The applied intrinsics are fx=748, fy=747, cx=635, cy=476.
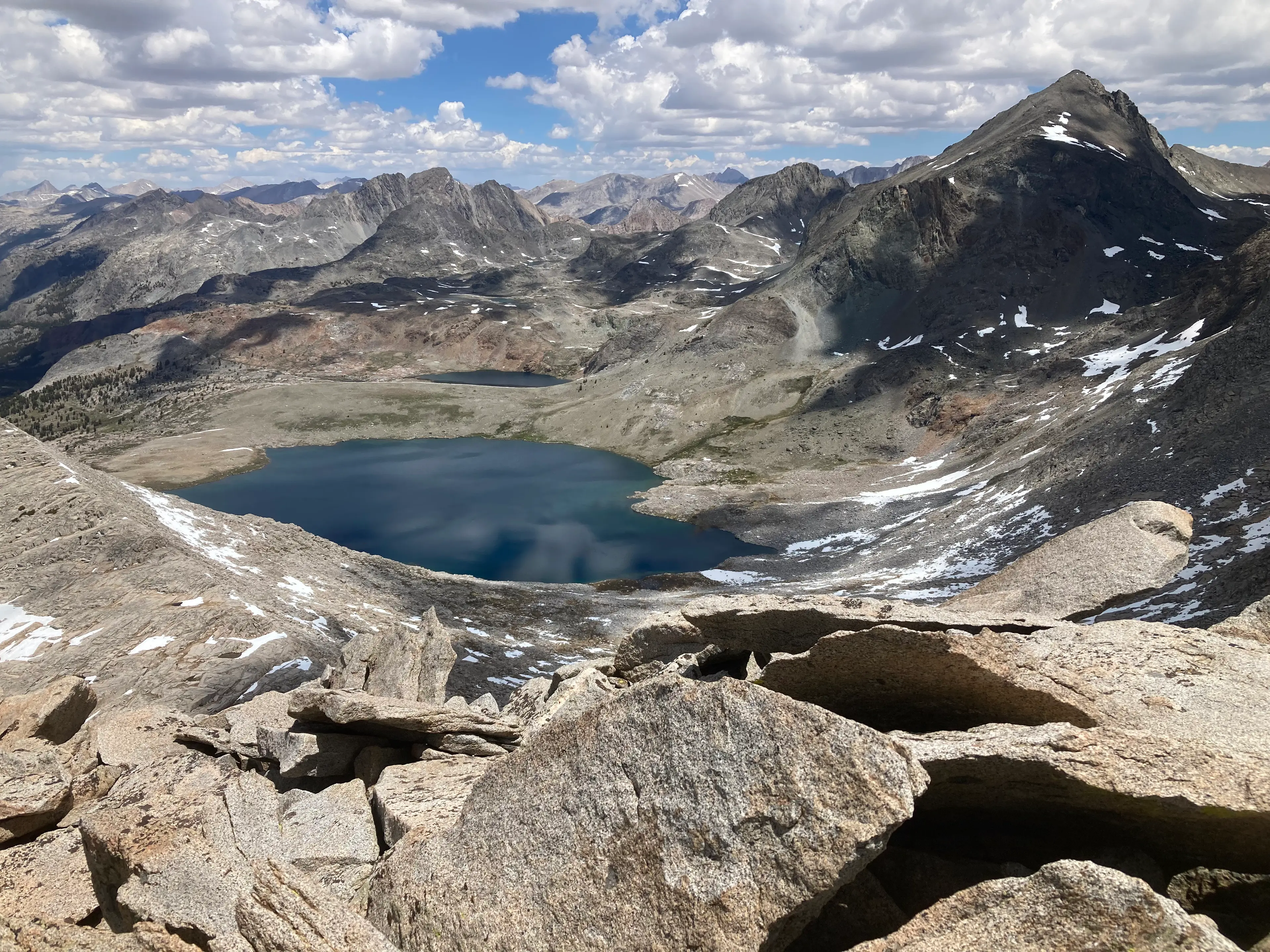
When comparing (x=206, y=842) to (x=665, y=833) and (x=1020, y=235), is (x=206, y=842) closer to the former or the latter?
(x=665, y=833)

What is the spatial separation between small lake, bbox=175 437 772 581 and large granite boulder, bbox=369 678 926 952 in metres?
71.6

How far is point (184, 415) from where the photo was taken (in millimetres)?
Result: 176375

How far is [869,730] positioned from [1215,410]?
65860 mm

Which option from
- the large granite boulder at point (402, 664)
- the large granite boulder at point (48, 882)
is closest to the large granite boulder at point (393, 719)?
the large granite boulder at point (48, 882)

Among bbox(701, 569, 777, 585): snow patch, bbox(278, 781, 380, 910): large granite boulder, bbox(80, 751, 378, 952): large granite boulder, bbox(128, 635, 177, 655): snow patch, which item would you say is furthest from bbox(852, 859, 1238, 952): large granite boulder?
bbox(701, 569, 777, 585): snow patch

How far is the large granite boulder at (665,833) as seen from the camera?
26.2 ft

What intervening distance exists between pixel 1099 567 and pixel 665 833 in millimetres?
19147

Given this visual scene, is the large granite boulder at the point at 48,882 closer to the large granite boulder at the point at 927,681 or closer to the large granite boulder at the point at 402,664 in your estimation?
the large granite boulder at the point at 402,664

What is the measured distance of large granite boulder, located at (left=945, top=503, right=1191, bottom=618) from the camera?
70.4 feet

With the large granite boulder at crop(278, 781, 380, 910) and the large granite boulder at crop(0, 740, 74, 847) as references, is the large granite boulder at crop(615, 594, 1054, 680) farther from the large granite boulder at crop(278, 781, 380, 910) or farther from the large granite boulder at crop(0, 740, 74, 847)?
the large granite boulder at crop(0, 740, 74, 847)

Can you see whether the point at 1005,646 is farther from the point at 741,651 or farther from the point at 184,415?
the point at 184,415

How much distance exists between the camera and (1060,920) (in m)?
6.87

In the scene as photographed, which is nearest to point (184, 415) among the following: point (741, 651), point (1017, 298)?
point (1017, 298)

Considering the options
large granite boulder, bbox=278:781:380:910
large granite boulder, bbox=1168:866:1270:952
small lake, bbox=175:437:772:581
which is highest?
large granite boulder, bbox=1168:866:1270:952
